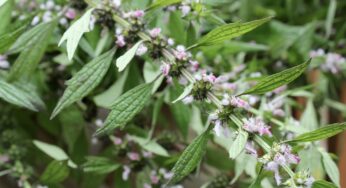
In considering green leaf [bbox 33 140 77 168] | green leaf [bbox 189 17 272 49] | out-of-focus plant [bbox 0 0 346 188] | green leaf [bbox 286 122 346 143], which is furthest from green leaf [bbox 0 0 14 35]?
green leaf [bbox 286 122 346 143]

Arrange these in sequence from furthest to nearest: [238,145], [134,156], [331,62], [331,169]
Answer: [331,62] → [134,156] → [331,169] → [238,145]

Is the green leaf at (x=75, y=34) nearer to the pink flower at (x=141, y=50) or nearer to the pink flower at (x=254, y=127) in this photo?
the pink flower at (x=141, y=50)

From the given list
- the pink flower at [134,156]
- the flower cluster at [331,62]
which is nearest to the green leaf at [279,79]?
the pink flower at [134,156]

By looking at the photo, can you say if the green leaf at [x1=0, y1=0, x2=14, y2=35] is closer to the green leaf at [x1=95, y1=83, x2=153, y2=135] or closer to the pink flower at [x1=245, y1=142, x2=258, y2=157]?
the green leaf at [x1=95, y1=83, x2=153, y2=135]

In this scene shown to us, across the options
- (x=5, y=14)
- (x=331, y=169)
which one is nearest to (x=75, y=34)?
(x=5, y=14)

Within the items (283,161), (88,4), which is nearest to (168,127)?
(88,4)

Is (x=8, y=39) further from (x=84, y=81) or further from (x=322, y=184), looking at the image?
(x=322, y=184)

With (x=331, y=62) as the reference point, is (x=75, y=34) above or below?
above

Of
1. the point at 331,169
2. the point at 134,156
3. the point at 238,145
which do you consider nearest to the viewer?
the point at 238,145
